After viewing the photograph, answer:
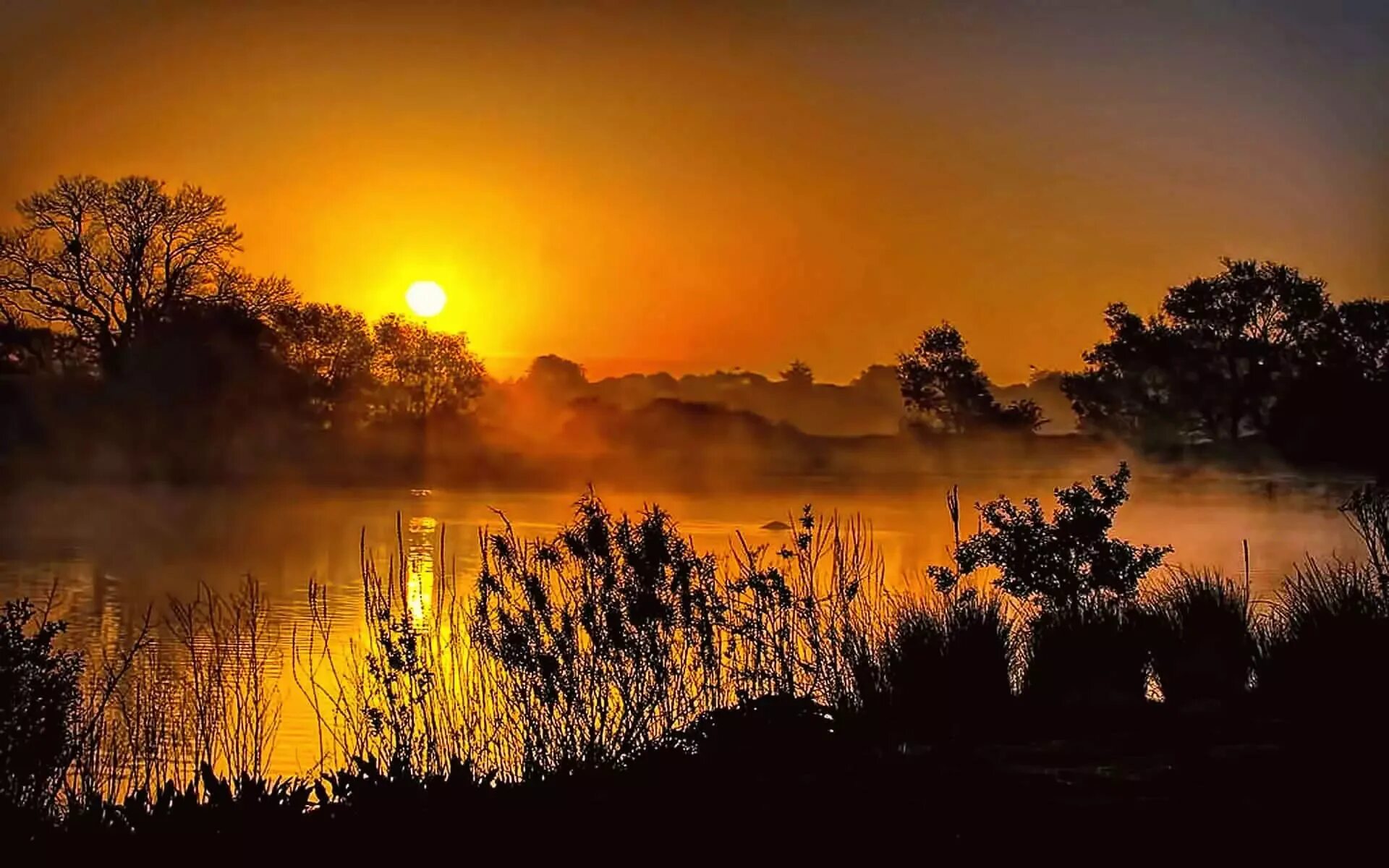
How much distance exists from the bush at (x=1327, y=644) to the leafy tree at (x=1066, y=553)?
1.28 meters

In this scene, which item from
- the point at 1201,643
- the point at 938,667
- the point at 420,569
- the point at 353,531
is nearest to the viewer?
the point at 938,667

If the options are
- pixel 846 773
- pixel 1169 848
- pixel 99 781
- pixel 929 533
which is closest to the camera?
pixel 1169 848

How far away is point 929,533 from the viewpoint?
3506 centimetres

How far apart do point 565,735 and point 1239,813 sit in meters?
4.79

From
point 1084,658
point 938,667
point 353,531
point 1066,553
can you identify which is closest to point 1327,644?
point 1084,658

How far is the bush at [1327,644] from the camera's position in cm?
964

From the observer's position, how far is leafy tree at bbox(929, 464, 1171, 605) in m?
12.6

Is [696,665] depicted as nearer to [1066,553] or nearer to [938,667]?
[938,667]

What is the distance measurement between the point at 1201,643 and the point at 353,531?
3048 cm

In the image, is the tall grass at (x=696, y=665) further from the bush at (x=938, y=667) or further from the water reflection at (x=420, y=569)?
the water reflection at (x=420, y=569)

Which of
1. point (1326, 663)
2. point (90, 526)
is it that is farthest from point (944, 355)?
point (1326, 663)

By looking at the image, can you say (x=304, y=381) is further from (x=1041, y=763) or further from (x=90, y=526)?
(x=1041, y=763)

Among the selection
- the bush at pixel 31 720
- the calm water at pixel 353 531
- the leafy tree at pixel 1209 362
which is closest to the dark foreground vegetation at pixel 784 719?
the bush at pixel 31 720

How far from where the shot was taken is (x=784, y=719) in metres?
8.63
